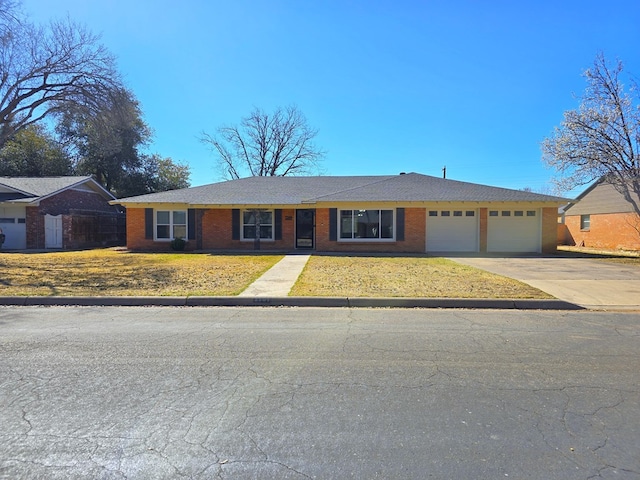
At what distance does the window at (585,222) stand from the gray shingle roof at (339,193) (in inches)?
489

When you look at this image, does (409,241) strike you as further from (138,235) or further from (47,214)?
(47,214)

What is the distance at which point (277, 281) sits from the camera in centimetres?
1017

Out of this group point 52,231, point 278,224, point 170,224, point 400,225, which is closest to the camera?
point 400,225

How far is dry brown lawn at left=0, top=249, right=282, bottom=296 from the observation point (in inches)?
344

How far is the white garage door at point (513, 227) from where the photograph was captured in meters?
19.8

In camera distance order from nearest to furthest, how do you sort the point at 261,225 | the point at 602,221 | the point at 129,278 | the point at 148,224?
the point at 129,278
the point at 261,225
the point at 148,224
the point at 602,221

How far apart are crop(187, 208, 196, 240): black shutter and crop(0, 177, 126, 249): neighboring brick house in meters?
8.49

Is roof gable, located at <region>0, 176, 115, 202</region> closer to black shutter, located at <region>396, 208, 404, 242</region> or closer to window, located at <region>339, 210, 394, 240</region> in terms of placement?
window, located at <region>339, 210, 394, 240</region>

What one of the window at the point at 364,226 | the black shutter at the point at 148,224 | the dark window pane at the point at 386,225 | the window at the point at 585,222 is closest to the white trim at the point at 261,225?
the window at the point at 364,226

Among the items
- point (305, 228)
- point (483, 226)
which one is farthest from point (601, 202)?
point (305, 228)

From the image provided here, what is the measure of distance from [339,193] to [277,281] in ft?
36.7

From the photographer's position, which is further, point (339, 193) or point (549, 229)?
point (339, 193)

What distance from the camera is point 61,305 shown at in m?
7.82

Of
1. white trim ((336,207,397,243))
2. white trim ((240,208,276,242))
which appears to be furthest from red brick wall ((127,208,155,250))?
white trim ((336,207,397,243))
